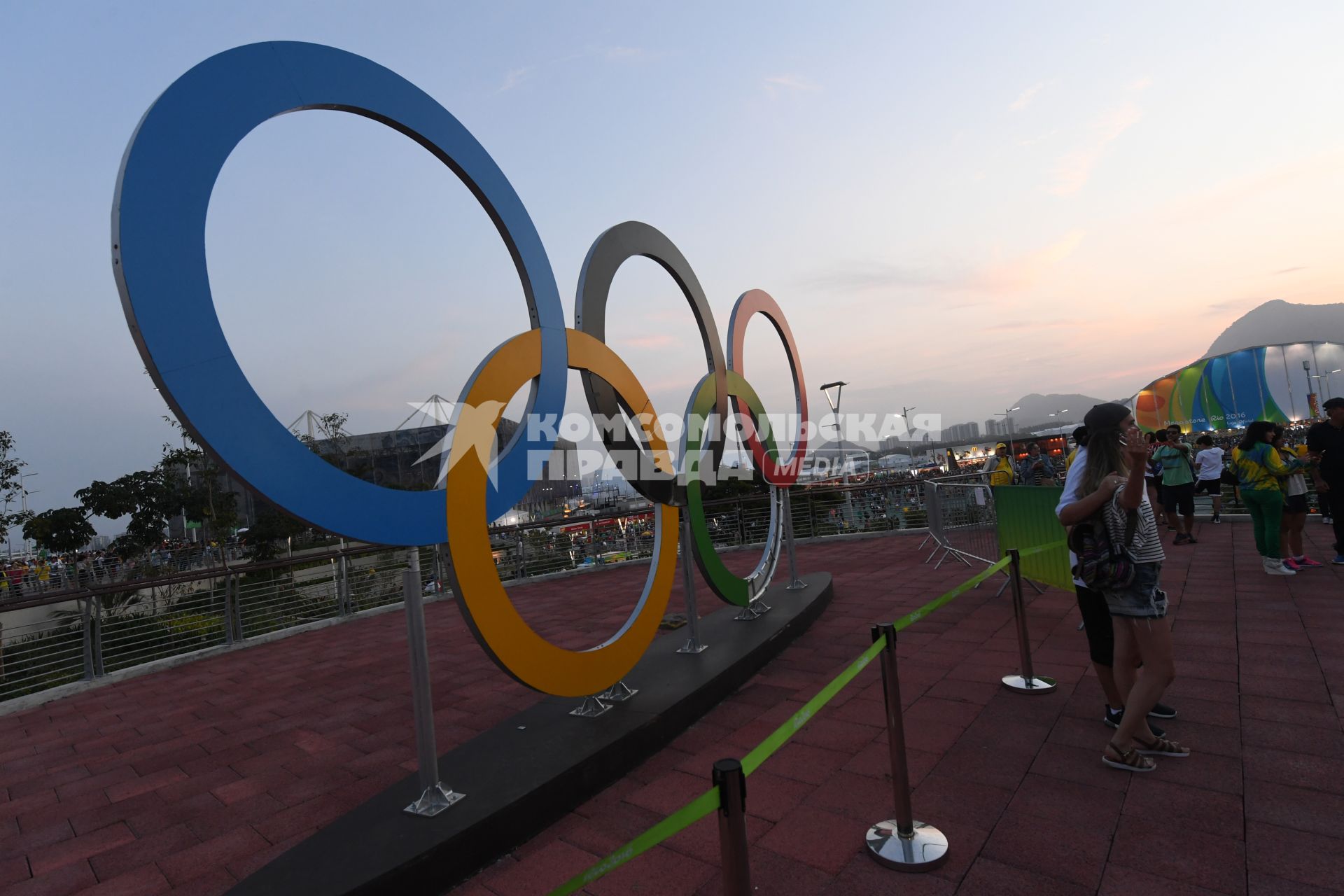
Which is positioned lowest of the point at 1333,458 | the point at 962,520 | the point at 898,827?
the point at 898,827

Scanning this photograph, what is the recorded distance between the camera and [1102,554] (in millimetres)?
3301

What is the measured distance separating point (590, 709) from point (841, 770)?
169cm

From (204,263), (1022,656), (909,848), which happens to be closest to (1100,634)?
(1022,656)

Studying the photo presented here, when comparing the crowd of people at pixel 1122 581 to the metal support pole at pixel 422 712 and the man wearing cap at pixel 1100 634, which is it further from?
the metal support pole at pixel 422 712

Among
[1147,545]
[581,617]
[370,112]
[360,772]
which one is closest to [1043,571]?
[1147,545]

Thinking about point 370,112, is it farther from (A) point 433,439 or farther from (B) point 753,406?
(A) point 433,439

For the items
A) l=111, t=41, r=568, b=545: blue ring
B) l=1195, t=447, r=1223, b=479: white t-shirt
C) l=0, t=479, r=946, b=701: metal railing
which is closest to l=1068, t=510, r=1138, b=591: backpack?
l=111, t=41, r=568, b=545: blue ring

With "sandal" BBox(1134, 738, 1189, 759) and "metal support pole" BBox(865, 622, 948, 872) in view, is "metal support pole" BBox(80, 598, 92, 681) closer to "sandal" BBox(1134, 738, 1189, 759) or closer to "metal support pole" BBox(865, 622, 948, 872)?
"metal support pole" BBox(865, 622, 948, 872)

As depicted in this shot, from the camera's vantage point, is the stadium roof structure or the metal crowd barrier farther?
the stadium roof structure

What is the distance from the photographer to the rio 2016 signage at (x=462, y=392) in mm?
2537

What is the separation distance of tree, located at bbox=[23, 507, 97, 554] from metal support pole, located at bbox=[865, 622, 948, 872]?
3104 centimetres

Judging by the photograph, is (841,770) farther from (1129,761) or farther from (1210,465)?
(1210,465)

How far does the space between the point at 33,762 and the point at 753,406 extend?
713 cm

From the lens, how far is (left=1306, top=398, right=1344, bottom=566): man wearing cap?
684cm
